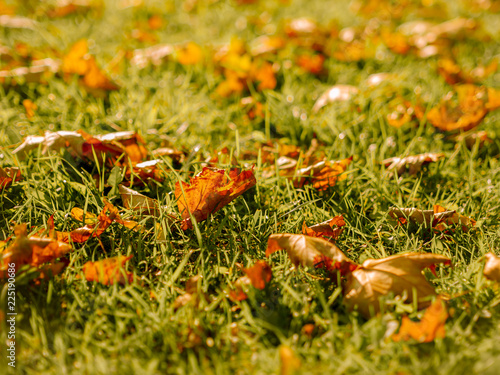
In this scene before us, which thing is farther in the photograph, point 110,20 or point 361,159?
point 110,20

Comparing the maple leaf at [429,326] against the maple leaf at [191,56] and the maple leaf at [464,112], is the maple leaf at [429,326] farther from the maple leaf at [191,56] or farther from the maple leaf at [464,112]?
the maple leaf at [191,56]

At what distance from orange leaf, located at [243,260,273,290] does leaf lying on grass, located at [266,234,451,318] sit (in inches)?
2.3

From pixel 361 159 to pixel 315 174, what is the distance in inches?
13.7

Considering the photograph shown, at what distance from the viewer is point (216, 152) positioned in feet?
6.01

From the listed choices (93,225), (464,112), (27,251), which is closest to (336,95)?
(464,112)

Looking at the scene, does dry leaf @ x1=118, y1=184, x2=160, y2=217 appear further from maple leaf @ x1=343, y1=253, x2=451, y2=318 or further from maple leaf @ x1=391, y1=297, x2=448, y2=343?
maple leaf @ x1=391, y1=297, x2=448, y2=343

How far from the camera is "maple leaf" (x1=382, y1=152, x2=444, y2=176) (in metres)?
1.72

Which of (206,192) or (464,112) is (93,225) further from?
(464,112)

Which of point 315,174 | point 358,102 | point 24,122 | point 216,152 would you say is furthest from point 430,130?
point 24,122

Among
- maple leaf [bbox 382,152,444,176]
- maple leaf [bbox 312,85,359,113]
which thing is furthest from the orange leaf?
maple leaf [bbox 312,85,359,113]

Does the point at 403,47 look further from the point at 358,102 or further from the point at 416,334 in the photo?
the point at 416,334

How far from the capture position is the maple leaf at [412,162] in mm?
1719

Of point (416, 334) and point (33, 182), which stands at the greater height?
point (33, 182)

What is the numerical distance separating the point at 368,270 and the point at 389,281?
0.06m
